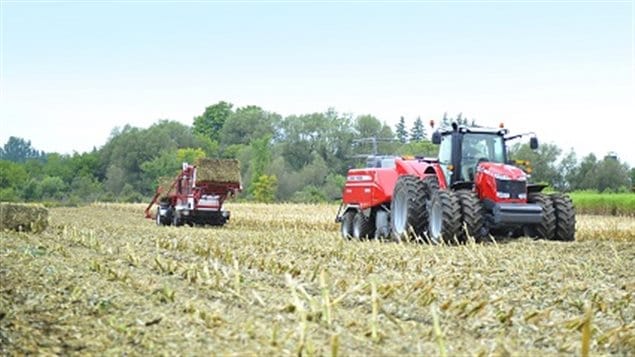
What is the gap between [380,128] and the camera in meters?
72.4

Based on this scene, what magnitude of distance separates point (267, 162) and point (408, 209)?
4861cm

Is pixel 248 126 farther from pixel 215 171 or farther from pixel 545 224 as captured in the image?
pixel 545 224

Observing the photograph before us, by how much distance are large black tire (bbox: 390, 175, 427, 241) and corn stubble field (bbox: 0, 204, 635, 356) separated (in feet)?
11.4

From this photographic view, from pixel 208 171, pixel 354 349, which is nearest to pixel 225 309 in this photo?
pixel 354 349

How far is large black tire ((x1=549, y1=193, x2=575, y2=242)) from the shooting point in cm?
1488

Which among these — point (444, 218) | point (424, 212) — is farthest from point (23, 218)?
point (444, 218)

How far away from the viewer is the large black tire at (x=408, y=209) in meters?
15.3

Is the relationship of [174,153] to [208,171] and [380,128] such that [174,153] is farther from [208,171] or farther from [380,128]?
[208,171]

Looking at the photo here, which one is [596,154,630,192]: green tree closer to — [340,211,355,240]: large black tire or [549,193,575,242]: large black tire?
[340,211,355,240]: large black tire

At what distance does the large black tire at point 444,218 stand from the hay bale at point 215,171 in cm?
1198

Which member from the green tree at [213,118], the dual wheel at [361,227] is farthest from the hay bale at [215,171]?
the green tree at [213,118]

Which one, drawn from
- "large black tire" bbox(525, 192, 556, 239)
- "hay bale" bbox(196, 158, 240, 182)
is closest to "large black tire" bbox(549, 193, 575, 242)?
"large black tire" bbox(525, 192, 556, 239)

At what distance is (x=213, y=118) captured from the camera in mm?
125500

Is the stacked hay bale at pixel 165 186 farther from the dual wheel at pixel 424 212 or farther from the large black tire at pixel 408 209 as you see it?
the dual wheel at pixel 424 212
